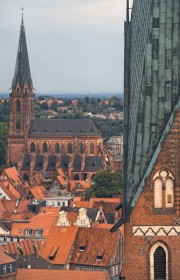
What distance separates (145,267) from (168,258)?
493 millimetres

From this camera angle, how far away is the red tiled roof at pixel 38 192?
137575 millimetres

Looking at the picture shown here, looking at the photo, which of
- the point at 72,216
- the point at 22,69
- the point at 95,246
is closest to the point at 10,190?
the point at 22,69

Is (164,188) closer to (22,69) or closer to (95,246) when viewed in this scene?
(95,246)

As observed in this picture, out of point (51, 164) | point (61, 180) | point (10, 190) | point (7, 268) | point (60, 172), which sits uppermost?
point (51, 164)

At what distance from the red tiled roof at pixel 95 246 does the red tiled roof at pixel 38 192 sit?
48854mm

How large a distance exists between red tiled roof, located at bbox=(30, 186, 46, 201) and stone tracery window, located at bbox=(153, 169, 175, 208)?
112 meters

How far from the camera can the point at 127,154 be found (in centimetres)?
2395

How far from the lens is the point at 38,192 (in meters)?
142

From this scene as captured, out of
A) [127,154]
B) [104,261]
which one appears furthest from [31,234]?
[127,154]

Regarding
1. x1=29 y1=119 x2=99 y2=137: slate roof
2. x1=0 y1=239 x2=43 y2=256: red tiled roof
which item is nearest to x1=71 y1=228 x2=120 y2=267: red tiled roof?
x1=0 y1=239 x2=43 y2=256: red tiled roof

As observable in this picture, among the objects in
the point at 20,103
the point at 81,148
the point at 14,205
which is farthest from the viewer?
the point at 20,103

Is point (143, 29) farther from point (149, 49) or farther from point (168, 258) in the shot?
point (168, 258)

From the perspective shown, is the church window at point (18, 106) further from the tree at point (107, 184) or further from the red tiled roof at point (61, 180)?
the tree at point (107, 184)

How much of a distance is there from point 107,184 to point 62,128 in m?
45.8
